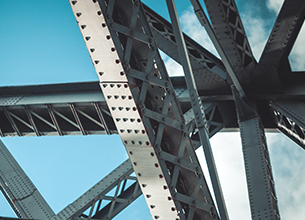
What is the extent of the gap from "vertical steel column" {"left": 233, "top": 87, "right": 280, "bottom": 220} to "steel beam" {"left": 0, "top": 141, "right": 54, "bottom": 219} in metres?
5.54

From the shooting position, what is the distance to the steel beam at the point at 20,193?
11148 millimetres

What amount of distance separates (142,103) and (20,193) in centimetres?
788

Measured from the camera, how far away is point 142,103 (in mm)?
4965

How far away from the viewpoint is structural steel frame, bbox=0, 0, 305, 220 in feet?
16.1

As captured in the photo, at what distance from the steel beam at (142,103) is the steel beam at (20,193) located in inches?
266

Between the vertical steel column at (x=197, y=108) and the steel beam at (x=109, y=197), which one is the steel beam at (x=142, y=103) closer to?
the vertical steel column at (x=197, y=108)

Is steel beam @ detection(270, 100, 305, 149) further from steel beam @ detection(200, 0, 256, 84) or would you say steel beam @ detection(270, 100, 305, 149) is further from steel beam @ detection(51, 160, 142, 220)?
steel beam @ detection(51, 160, 142, 220)

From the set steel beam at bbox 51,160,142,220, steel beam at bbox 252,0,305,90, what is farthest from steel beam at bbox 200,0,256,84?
steel beam at bbox 51,160,142,220

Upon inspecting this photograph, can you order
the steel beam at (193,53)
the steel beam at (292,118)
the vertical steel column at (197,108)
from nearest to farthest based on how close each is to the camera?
the vertical steel column at (197,108) → the steel beam at (292,118) → the steel beam at (193,53)

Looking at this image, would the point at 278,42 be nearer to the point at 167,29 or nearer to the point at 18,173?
the point at 167,29

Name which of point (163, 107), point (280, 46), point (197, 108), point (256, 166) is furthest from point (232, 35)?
point (163, 107)

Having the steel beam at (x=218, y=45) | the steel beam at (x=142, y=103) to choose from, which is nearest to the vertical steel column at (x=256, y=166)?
the steel beam at (x=218, y=45)

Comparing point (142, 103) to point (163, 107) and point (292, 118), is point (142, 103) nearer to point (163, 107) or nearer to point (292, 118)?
point (163, 107)

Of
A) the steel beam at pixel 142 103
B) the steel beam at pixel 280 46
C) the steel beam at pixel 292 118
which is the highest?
the steel beam at pixel 280 46
